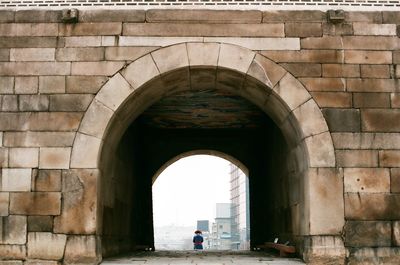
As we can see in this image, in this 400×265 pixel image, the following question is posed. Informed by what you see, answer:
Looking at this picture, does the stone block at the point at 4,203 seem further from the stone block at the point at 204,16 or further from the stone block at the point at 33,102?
the stone block at the point at 204,16

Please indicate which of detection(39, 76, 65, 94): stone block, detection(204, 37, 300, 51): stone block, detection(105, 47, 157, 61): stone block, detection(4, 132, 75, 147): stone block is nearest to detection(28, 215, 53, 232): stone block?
detection(4, 132, 75, 147): stone block

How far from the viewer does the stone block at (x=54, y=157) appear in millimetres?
6816

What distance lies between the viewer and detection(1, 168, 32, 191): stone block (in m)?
6.78

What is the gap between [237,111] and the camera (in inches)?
443

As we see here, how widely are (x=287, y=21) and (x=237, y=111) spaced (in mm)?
4221

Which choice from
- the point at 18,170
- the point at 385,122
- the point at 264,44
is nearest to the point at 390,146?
the point at 385,122

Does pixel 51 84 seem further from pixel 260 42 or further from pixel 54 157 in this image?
pixel 260 42

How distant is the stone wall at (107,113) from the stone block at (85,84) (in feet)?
0.05

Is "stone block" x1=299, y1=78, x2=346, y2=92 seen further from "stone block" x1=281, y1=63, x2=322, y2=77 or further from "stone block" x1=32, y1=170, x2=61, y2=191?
"stone block" x1=32, y1=170, x2=61, y2=191

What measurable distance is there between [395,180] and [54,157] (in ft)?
14.7

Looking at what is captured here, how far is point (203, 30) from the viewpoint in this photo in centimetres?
715

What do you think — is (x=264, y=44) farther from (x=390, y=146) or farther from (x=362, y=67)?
(x=390, y=146)

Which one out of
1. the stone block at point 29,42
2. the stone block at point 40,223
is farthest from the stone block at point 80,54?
the stone block at point 40,223

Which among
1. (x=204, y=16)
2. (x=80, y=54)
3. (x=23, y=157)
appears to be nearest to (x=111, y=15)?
(x=80, y=54)
